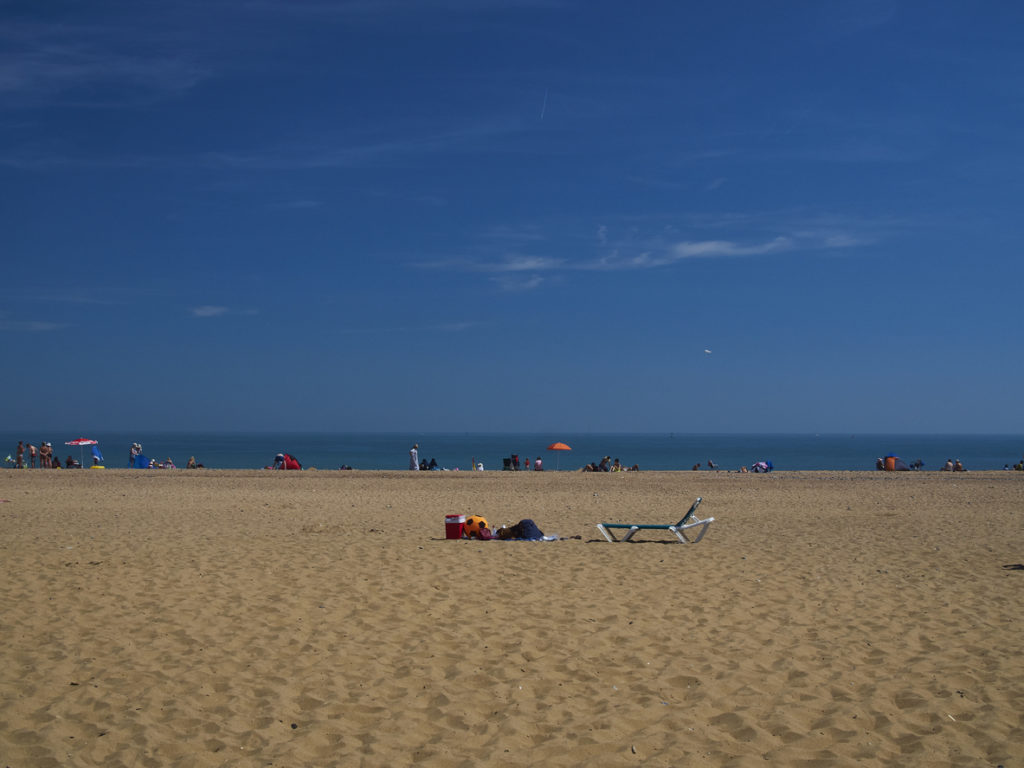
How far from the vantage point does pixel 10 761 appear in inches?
178

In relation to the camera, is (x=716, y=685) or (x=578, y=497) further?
(x=578, y=497)

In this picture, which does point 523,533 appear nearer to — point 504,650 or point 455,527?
A: point 455,527

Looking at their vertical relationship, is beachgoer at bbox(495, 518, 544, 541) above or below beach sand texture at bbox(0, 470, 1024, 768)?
above

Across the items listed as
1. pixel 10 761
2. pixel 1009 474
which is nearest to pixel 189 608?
pixel 10 761

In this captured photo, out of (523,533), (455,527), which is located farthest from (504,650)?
(455,527)

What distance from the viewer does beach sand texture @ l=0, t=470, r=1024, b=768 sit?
486 cm

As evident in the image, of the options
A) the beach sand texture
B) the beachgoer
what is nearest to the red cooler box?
the beach sand texture

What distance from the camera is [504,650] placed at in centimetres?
667

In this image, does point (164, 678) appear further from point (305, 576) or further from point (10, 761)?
point (305, 576)

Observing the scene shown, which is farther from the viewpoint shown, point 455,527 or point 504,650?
point 455,527

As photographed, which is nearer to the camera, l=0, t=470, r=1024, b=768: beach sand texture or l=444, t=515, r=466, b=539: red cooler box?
l=0, t=470, r=1024, b=768: beach sand texture

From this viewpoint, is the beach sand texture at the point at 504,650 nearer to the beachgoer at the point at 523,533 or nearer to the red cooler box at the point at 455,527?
the red cooler box at the point at 455,527

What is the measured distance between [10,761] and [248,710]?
1.38 metres

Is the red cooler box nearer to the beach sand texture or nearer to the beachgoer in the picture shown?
the beach sand texture
